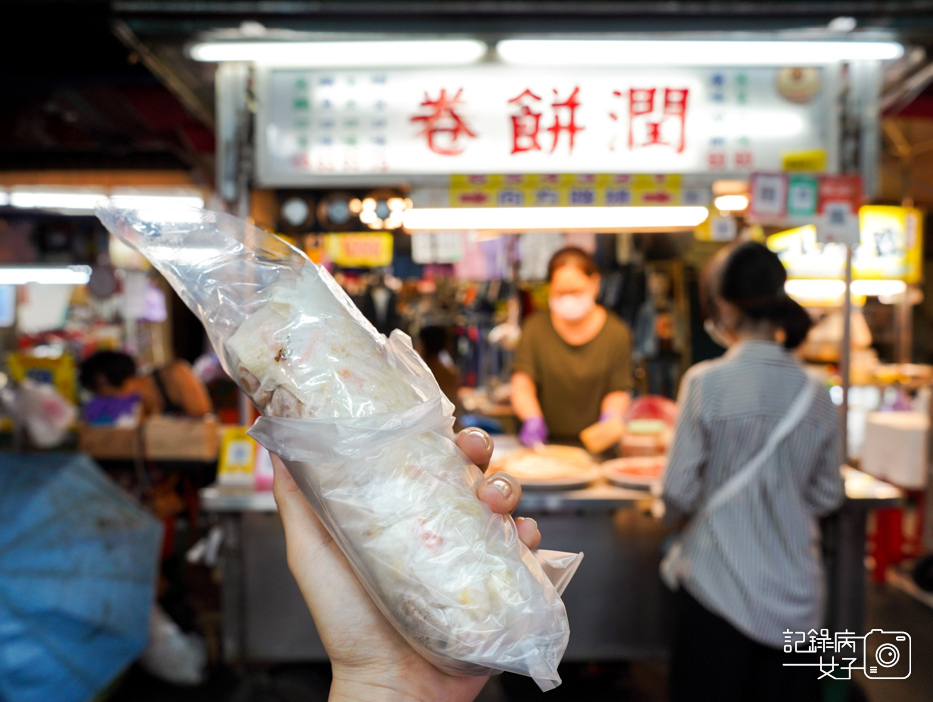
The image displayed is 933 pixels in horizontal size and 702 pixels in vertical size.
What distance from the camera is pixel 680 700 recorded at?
2494 millimetres

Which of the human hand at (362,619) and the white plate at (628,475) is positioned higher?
the human hand at (362,619)

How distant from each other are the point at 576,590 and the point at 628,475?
715 mm

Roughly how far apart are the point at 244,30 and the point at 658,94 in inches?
81.0

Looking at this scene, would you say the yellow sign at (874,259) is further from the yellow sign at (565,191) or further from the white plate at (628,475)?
the white plate at (628,475)

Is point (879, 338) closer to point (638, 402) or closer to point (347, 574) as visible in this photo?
point (638, 402)

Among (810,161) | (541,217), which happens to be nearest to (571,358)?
(541,217)

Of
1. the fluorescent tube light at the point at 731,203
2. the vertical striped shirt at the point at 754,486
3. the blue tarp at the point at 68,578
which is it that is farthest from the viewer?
the fluorescent tube light at the point at 731,203

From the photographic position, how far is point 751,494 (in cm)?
241

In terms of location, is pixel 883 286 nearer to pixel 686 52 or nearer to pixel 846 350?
pixel 846 350

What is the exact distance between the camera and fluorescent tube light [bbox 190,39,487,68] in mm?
3367

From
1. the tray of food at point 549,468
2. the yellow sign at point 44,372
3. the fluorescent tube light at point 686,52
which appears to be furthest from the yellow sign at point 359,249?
the fluorescent tube light at point 686,52

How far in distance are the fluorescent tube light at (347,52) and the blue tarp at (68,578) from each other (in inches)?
85.2

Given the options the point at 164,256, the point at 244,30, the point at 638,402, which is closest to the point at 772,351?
the point at 164,256

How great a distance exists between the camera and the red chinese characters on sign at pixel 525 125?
3.54 m
